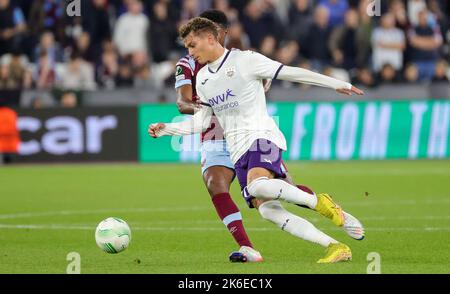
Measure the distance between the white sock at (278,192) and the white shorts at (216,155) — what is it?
0.94 metres

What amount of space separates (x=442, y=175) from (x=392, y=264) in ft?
31.8

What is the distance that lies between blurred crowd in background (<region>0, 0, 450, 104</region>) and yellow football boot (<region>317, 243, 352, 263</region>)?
13554mm

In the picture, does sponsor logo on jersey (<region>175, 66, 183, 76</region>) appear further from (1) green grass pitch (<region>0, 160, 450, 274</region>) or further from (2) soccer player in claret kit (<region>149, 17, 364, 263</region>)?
(1) green grass pitch (<region>0, 160, 450, 274</region>)

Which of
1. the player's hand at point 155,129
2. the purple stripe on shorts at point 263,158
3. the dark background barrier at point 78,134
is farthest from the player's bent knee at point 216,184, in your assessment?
the dark background barrier at point 78,134

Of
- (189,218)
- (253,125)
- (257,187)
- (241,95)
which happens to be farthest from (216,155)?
(189,218)

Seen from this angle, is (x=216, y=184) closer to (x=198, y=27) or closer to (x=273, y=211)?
(x=273, y=211)

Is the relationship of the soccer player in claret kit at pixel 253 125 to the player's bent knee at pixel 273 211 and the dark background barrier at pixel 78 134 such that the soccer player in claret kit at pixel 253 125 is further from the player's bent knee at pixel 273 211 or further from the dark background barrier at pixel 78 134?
the dark background barrier at pixel 78 134

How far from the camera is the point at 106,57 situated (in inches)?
910

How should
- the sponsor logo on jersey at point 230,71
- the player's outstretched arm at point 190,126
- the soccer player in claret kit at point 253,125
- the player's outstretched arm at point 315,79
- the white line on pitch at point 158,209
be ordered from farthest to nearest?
the white line on pitch at point 158,209
the player's outstretched arm at point 190,126
the sponsor logo on jersey at point 230,71
the soccer player in claret kit at point 253,125
the player's outstretched arm at point 315,79

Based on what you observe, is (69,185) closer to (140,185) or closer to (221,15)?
(140,185)

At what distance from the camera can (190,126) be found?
9773mm

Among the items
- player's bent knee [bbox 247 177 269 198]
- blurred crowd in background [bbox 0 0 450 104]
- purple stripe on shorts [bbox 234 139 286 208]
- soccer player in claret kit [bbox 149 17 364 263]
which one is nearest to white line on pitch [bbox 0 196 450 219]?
soccer player in claret kit [bbox 149 17 364 263]

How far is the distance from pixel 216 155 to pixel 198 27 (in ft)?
4.15

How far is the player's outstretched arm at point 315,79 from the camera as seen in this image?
9.02 meters
